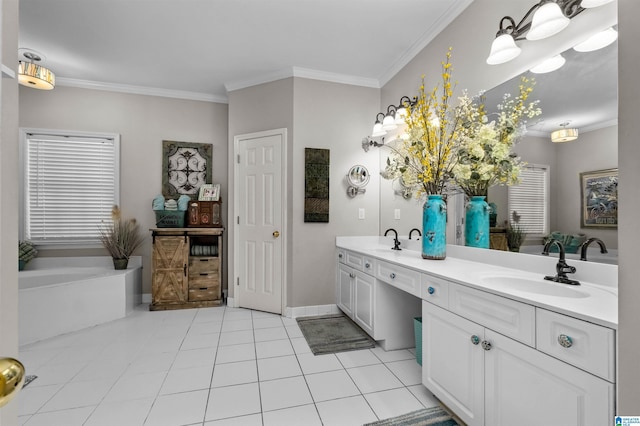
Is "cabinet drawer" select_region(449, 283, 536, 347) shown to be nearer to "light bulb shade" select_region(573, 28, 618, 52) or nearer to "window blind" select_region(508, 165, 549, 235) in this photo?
"window blind" select_region(508, 165, 549, 235)

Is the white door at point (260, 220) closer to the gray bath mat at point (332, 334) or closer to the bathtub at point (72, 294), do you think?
the gray bath mat at point (332, 334)

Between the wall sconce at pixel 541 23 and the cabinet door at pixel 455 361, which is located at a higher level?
the wall sconce at pixel 541 23

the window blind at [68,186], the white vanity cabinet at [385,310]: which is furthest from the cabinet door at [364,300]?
the window blind at [68,186]

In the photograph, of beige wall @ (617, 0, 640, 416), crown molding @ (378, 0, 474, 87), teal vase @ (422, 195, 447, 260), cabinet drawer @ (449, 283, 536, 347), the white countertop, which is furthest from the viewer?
crown molding @ (378, 0, 474, 87)

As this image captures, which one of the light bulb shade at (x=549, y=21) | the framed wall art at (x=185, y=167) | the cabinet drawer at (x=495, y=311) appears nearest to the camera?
the cabinet drawer at (x=495, y=311)

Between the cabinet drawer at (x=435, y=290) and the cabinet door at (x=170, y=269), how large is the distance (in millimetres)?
2954

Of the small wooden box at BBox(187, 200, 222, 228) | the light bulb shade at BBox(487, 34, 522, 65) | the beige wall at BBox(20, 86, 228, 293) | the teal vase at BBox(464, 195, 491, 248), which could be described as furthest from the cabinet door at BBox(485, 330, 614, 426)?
the beige wall at BBox(20, 86, 228, 293)

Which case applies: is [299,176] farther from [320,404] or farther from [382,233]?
[320,404]

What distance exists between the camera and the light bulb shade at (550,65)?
1.59 metres

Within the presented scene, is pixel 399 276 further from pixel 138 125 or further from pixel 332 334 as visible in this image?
pixel 138 125

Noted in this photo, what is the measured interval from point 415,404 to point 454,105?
7.20ft

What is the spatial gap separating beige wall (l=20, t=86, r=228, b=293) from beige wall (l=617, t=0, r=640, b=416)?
4002mm

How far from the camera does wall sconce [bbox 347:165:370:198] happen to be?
3516 mm

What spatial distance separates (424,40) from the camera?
107 inches
